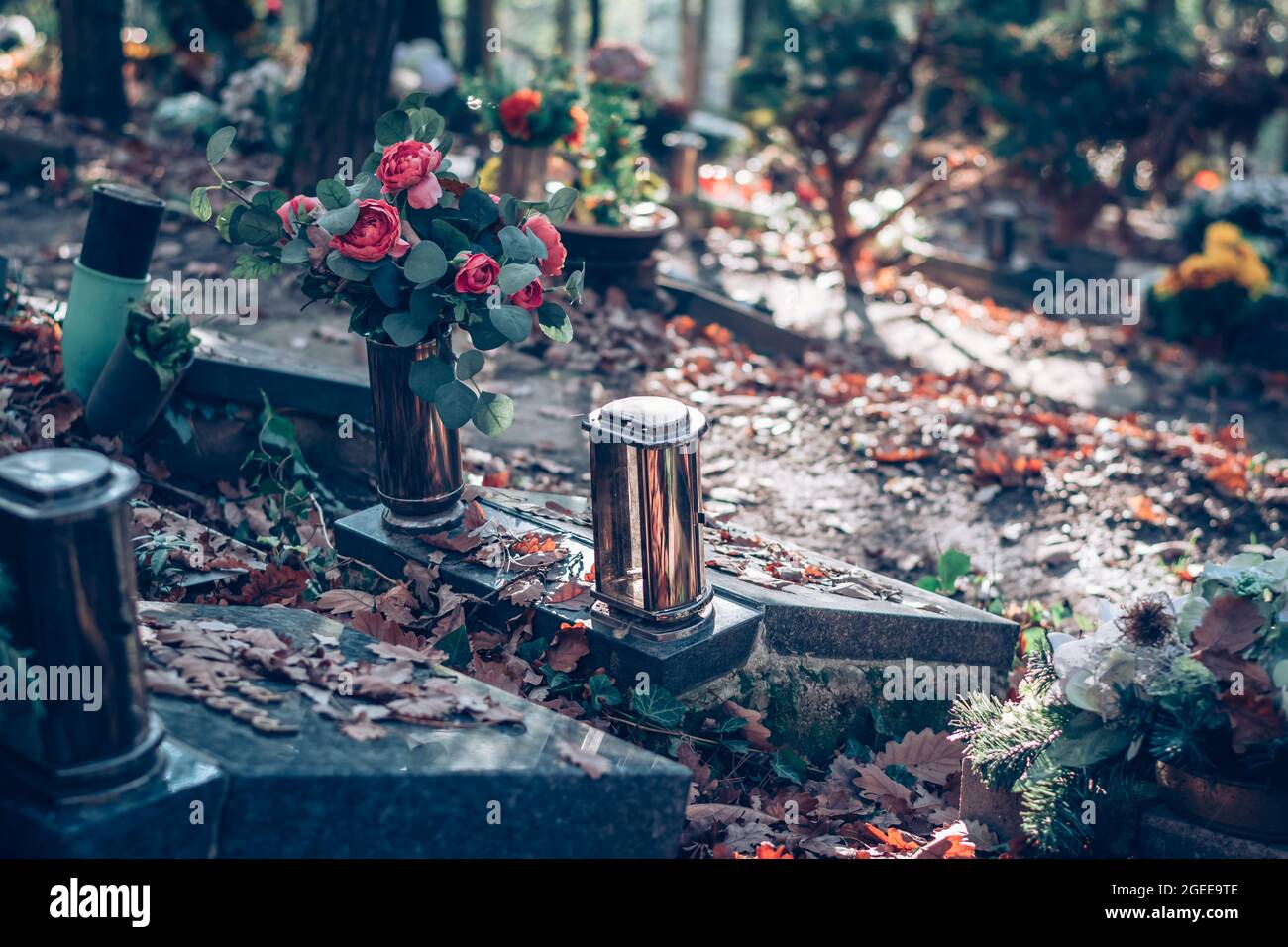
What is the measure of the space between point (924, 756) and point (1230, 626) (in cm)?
134

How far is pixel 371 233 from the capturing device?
3.79 metres

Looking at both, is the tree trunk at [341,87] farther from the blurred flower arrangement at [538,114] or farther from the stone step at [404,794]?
the stone step at [404,794]

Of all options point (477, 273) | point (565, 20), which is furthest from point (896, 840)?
point (565, 20)

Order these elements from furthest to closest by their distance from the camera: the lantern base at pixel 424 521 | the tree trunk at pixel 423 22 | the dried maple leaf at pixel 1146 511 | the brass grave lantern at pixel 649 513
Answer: the tree trunk at pixel 423 22, the dried maple leaf at pixel 1146 511, the lantern base at pixel 424 521, the brass grave lantern at pixel 649 513

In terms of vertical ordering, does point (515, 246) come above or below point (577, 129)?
below

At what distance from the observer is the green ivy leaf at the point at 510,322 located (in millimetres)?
3799

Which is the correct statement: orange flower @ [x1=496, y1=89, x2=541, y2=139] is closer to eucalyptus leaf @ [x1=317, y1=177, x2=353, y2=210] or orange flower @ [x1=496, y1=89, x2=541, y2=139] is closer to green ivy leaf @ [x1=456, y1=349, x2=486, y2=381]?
eucalyptus leaf @ [x1=317, y1=177, x2=353, y2=210]

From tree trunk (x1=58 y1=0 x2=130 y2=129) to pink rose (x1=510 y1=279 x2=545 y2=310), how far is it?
10.6 m

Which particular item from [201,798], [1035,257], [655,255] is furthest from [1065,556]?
[1035,257]

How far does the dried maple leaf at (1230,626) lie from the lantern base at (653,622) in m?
1.45

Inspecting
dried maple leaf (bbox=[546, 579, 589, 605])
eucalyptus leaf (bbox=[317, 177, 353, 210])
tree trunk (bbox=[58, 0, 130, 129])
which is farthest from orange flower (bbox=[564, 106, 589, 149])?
tree trunk (bbox=[58, 0, 130, 129])

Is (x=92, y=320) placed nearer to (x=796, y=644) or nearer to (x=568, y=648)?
(x=568, y=648)

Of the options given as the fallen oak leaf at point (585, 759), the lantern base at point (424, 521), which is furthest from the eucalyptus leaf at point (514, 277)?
the fallen oak leaf at point (585, 759)

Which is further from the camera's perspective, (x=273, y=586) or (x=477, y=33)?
(x=477, y=33)
